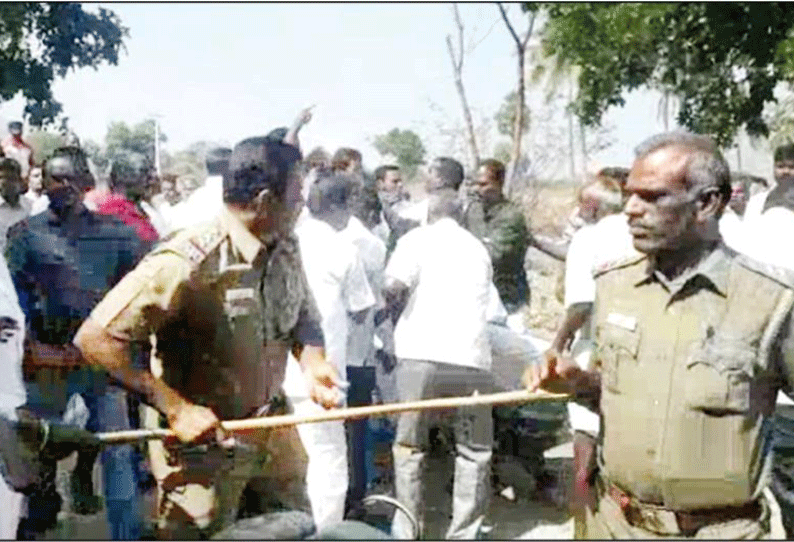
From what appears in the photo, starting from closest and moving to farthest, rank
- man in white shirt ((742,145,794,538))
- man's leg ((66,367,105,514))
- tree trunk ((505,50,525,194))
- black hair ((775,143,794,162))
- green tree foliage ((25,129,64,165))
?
man in white shirt ((742,145,794,538)) < man's leg ((66,367,105,514)) < black hair ((775,143,794,162)) < green tree foliage ((25,129,64,165)) < tree trunk ((505,50,525,194))

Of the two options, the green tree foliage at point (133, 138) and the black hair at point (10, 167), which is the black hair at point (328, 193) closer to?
the green tree foliage at point (133, 138)

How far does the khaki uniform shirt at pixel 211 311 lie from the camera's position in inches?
120

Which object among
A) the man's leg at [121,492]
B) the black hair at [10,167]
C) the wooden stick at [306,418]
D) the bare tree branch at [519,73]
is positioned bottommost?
the man's leg at [121,492]

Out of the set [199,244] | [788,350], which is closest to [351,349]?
[199,244]

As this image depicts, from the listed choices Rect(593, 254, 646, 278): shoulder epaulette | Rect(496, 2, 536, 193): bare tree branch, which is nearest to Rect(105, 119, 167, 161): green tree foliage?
Rect(593, 254, 646, 278): shoulder epaulette

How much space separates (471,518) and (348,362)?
2.95 ft

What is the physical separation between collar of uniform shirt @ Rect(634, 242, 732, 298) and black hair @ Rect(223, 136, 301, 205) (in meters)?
1.16

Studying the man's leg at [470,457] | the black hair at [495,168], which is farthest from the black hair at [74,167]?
the black hair at [495,168]

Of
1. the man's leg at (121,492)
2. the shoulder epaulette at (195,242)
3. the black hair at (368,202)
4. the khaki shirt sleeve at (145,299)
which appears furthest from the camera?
the black hair at (368,202)

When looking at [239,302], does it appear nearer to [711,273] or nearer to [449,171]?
[711,273]

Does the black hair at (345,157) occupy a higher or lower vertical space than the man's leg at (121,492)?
higher

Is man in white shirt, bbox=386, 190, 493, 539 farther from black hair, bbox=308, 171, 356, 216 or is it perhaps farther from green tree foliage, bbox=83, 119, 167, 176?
green tree foliage, bbox=83, 119, 167, 176

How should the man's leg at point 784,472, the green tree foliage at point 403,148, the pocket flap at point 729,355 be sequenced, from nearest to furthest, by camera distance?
1. the pocket flap at point 729,355
2. the man's leg at point 784,472
3. the green tree foliage at point 403,148

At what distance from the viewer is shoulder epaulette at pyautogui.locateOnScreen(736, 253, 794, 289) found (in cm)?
259
